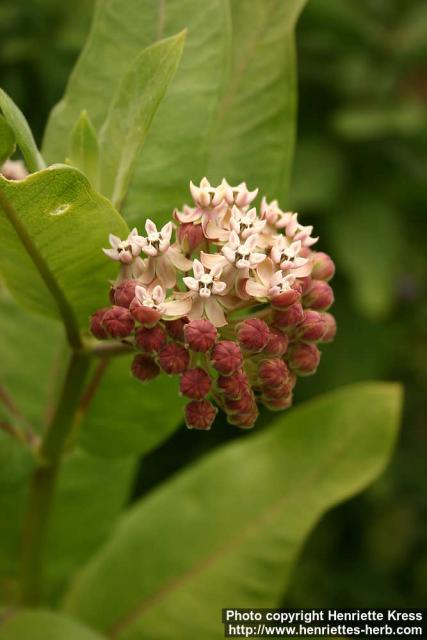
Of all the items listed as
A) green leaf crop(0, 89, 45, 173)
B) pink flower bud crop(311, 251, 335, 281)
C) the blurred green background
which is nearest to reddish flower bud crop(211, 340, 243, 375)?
pink flower bud crop(311, 251, 335, 281)

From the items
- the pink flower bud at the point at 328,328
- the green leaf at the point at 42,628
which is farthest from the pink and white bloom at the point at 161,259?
the green leaf at the point at 42,628

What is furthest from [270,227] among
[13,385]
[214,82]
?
[13,385]

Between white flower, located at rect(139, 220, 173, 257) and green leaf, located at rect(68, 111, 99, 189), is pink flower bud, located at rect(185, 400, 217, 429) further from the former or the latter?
green leaf, located at rect(68, 111, 99, 189)

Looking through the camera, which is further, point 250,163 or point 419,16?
point 419,16

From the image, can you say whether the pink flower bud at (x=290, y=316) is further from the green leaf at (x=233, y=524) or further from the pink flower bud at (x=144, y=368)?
the green leaf at (x=233, y=524)

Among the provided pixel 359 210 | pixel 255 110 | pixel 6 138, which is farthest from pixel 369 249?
pixel 6 138

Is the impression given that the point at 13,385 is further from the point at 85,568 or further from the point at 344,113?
the point at 344,113
